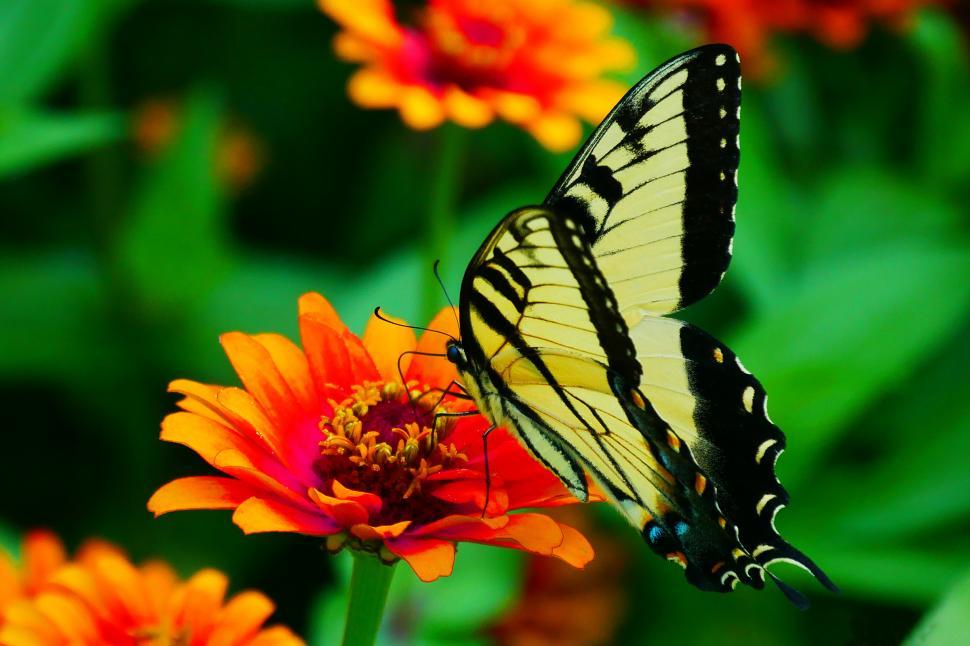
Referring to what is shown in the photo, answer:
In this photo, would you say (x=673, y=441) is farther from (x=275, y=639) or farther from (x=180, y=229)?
(x=180, y=229)

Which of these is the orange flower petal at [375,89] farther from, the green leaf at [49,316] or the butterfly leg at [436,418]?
the green leaf at [49,316]

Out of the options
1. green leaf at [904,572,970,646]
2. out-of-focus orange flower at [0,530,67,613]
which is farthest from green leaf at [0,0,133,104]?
green leaf at [904,572,970,646]

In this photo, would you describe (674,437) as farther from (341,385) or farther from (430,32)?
(430,32)

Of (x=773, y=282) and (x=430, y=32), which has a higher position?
(x=430, y=32)

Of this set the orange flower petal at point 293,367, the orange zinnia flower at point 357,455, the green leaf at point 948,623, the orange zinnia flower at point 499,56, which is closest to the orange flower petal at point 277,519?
the orange zinnia flower at point 357,455

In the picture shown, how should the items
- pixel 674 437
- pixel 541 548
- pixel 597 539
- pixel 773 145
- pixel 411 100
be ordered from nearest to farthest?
pixel 541 548 < pixel 674 437 < pixel 411 100 < pixel 597 539 < pixel 773 145

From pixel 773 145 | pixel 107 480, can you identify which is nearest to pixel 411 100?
pixel 107 480
